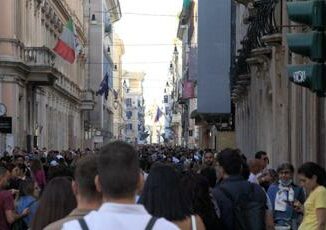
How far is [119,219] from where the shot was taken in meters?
3.58

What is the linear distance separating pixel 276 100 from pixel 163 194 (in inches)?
619

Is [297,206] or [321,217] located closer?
[321,217]

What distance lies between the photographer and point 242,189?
718 cm

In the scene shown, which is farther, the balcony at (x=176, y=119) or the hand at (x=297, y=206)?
the balcony at (x=176, y=119)

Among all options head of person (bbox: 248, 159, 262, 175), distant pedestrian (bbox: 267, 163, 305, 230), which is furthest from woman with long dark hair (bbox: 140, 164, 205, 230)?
head of person (bbox: 248, 159, 262, 175)

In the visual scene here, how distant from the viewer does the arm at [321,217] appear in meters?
7.62

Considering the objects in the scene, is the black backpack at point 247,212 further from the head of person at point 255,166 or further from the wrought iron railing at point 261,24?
the wrought iron railing at point 261,24

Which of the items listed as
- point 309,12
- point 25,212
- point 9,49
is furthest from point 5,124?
point 309,12

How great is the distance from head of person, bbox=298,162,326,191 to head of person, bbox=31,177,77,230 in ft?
10.3

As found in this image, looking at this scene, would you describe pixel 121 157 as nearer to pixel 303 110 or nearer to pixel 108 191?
pixel 108 191

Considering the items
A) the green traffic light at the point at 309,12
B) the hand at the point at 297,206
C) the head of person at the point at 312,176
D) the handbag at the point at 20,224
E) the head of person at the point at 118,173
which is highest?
the green traffic light at the point at 309,12

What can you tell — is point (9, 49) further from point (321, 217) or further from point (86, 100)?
point (86, 100)

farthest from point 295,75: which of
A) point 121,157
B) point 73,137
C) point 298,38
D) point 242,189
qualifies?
point 73,137

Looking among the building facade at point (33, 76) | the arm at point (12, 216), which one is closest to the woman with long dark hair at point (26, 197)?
the arm at point (12, 216)
